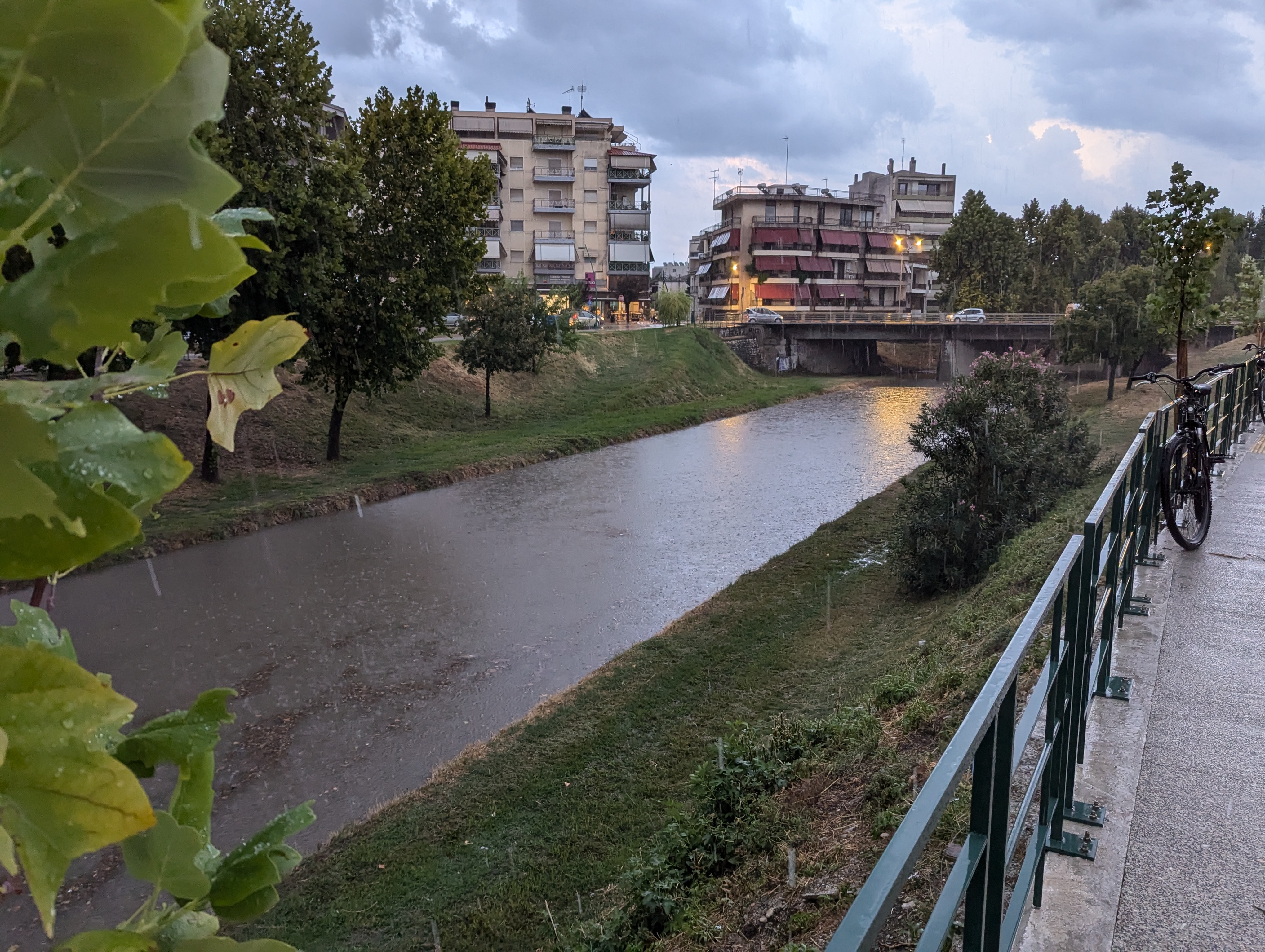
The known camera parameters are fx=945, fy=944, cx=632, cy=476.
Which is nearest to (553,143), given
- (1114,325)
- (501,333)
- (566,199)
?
(566,199)

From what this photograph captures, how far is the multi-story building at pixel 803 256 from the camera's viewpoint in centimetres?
6425

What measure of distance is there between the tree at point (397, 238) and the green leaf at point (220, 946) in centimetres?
1913

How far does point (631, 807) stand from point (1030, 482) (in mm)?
8159

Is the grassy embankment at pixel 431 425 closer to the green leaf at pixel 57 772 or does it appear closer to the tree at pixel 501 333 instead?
the tree at pixel 501 333

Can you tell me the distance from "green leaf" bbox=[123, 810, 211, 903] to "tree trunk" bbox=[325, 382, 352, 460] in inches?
795

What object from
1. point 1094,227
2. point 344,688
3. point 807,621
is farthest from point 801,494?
point 1094,227

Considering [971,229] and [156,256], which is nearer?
[156,256]

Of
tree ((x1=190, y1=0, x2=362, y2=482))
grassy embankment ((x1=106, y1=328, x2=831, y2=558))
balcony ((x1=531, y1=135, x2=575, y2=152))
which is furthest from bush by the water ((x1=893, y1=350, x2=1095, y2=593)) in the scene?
balcony ((x1=531, y1=135, x2=575, y2=152))

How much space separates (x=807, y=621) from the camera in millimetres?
11367

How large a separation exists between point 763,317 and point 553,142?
18640 mm

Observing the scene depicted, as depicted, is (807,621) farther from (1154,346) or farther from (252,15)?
(1154,346)

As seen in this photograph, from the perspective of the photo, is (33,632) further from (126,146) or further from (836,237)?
(836,237)

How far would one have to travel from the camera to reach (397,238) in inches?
765

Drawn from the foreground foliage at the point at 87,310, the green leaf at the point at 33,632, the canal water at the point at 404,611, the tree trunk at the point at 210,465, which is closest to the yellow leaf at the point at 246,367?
the foreground foliage at the point at 87,310
